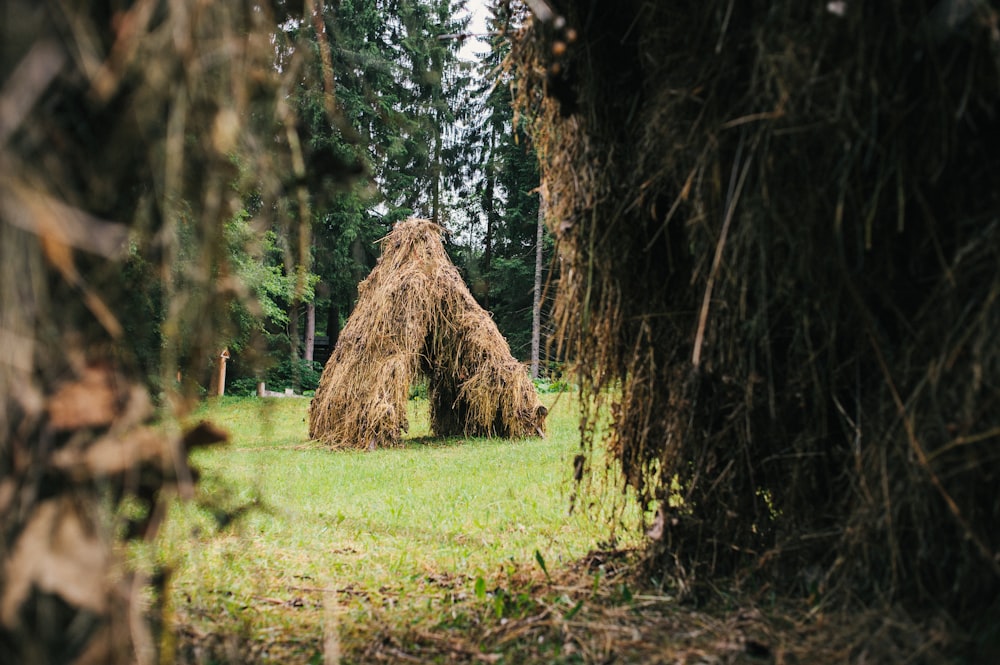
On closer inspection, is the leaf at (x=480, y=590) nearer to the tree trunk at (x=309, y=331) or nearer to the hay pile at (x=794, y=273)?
the hay pile at (x=794, y=273)

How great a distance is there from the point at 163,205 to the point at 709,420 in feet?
6.08

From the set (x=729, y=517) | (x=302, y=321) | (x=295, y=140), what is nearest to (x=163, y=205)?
(x=295, y=140)

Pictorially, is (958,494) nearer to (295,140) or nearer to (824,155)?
(824,155)

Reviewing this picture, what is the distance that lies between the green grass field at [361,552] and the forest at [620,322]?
0.03 metres

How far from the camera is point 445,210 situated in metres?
28.6

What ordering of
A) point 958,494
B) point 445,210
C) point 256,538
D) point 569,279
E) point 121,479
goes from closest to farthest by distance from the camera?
point 121,479 < point 958,494 < point 569,279 < point 256,538 < point 445,210

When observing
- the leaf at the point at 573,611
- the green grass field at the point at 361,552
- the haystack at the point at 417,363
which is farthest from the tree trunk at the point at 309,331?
the leaf at the point at 573,611

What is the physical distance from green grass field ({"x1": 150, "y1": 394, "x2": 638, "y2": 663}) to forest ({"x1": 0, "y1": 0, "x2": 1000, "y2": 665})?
0.10 ft

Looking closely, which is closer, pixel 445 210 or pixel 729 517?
pixel 729 517

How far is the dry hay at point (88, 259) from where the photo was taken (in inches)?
34.6

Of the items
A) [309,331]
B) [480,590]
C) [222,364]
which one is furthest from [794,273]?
[309,331]

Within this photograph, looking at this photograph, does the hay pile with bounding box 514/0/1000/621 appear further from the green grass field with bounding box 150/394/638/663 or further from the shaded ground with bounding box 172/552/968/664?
the green grass field with bounding box 150/394/638/663

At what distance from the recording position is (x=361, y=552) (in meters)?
3.71

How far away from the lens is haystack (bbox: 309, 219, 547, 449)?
31.9 feet
